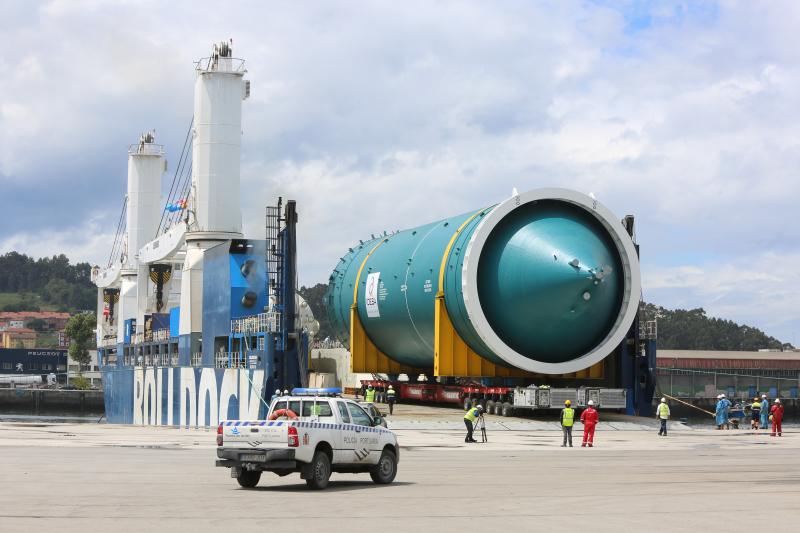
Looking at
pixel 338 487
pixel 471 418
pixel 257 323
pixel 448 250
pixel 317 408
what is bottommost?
pixel 338 487

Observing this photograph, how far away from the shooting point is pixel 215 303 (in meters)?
49.8

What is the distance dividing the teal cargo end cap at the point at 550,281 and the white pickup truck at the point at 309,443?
1712cm

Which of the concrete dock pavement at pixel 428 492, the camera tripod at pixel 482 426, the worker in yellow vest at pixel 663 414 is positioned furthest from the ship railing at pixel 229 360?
the worker in yellow vest at pixel 663 414

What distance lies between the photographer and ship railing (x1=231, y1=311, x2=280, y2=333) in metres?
42.5

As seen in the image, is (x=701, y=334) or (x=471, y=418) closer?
(x=471, y=418)

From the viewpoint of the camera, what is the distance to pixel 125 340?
7369 cm

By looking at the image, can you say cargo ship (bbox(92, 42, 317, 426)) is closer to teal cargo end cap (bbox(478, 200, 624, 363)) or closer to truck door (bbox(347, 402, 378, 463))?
teal cargo end cap (bbox(478, 200, 624, 363))

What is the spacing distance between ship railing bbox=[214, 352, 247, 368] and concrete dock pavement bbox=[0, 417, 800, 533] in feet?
51.6

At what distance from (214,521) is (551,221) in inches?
1013

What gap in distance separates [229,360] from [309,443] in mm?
29452

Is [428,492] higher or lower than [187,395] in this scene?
lower

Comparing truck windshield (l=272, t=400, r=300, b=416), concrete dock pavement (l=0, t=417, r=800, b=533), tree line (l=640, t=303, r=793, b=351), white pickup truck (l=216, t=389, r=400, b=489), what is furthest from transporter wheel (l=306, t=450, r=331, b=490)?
tree line (l=640, t=303, r=793, b=351)

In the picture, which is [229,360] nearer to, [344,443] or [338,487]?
[344,443]

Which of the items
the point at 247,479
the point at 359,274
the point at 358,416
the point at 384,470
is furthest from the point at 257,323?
the point at 247,479
